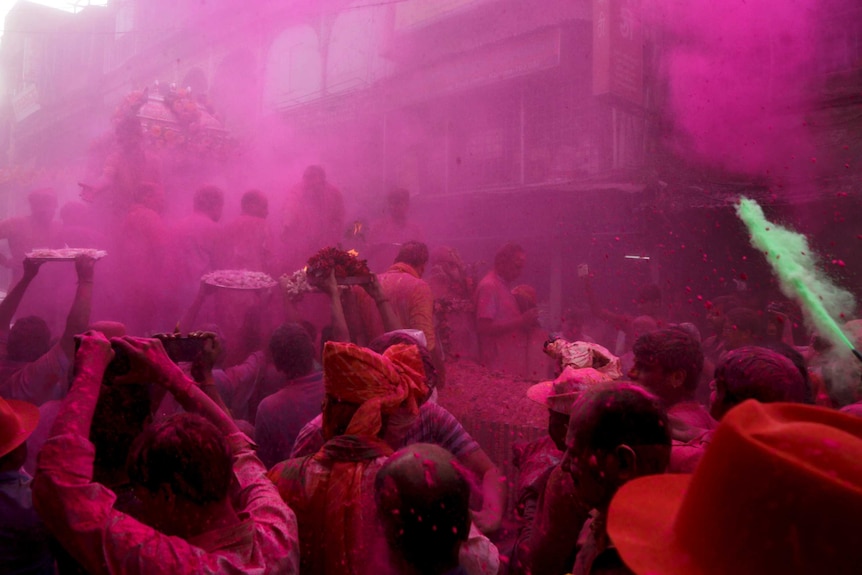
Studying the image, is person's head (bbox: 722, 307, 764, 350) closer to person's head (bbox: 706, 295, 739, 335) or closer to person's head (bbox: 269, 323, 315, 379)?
person's head (bbox: 706, 295, 739, 335)

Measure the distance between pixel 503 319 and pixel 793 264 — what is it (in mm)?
4980

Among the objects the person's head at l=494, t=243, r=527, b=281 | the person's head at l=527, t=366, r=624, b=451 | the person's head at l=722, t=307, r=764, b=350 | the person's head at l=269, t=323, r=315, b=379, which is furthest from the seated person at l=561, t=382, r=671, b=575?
the person's head at l=494, t=243, r=527, b=281

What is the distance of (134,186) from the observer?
26.6ft

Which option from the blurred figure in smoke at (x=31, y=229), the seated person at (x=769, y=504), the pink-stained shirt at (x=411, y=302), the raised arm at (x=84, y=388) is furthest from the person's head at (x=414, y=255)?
the blurred figure in smoke at (x=31, y=229)

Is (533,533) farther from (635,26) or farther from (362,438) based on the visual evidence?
(635,26)

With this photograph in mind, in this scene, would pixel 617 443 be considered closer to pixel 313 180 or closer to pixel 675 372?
pixel 675 372

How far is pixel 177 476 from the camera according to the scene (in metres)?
1.58

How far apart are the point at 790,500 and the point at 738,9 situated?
36.3 ft

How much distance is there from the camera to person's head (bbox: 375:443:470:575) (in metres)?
1.56

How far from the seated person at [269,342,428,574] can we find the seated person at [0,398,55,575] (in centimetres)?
78

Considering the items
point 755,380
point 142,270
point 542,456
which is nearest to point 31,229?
point 142,270

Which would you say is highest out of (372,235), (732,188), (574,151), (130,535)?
(574,151)

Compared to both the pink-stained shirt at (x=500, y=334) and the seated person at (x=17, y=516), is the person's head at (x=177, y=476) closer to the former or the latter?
the seated person at (x=17, y=516)

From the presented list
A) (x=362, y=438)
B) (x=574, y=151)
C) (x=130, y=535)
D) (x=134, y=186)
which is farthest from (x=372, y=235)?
(x=130, y=535)
